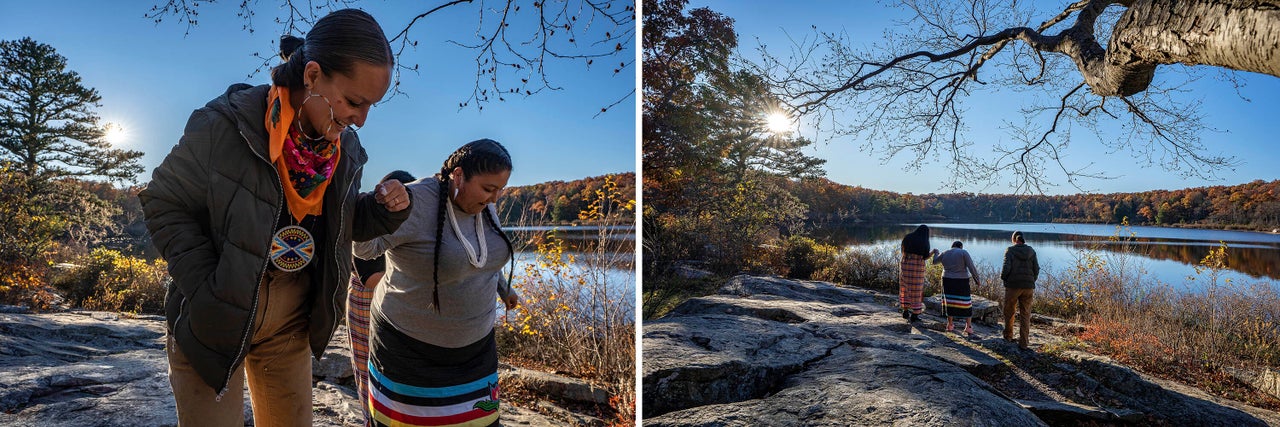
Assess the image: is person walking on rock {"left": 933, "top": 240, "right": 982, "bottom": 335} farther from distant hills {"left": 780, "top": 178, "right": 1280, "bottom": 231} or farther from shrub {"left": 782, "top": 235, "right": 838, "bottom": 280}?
shrub {"left": 782, "top": 235, "right": 838, "bottom": 280}

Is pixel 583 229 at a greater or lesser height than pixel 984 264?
greater

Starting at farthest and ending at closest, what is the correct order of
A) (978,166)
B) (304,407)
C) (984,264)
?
(984,264) < (978,166) < (304,407)

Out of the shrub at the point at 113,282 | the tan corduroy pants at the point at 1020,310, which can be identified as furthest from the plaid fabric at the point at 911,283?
the shrub at the point at 113,282

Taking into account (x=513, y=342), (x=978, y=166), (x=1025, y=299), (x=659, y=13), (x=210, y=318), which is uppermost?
(x=659, y=13)

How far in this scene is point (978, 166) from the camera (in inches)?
122

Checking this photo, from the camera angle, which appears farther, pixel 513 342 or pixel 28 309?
pixel 513 342

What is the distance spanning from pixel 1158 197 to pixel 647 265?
113 inches

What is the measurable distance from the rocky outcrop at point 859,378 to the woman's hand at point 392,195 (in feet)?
5.52

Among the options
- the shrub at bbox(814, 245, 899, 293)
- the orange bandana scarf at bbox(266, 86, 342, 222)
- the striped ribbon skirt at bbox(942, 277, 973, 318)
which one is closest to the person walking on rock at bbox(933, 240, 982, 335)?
the striped ribbon skirt at bbox(942, 277, 973, 318)

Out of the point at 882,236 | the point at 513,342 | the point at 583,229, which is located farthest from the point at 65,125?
the point at 882,236

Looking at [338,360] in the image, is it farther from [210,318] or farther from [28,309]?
[210,318]

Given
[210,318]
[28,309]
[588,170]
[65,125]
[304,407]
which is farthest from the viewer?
[588,170]

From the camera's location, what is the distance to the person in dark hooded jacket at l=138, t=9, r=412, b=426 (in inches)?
31.8

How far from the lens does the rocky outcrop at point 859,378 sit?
2.12 m
